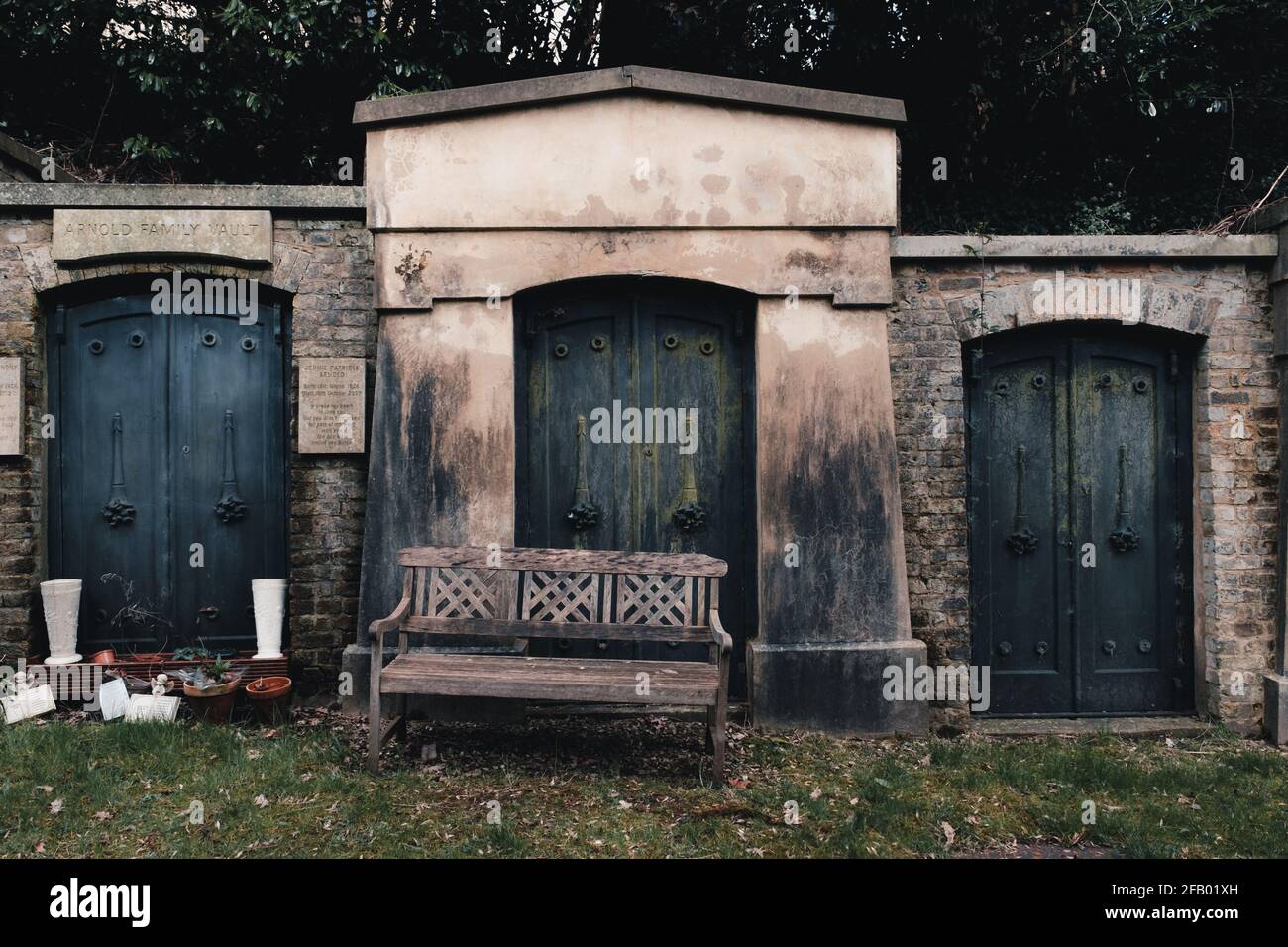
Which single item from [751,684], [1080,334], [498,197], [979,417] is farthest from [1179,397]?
[498,197]

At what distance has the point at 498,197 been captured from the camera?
5.11 m

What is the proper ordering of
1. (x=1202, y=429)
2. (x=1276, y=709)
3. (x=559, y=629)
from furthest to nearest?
1. (x=1202, y=429)
2. (x=1276, y=709)
3. (x=559, y=629)

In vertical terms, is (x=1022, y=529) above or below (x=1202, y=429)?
below

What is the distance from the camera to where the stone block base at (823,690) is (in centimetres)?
505

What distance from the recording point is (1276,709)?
521 centimetres

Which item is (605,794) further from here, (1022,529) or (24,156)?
(24,156)

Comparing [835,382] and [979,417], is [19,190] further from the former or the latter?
[979,417]

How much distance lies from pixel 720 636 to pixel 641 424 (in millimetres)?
1730

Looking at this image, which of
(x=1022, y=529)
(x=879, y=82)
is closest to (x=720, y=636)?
(x=1022, y=529)

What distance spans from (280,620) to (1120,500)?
5974 millimetres

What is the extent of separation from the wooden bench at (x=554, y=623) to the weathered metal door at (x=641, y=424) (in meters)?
0.49

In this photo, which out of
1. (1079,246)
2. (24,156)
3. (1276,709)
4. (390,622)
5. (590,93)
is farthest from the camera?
(24,156)

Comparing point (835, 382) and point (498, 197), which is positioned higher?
point (498, 197)

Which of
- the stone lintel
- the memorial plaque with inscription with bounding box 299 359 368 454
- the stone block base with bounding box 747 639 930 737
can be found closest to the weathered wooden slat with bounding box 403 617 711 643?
the stone block base with bounding box 747 639 930 737
